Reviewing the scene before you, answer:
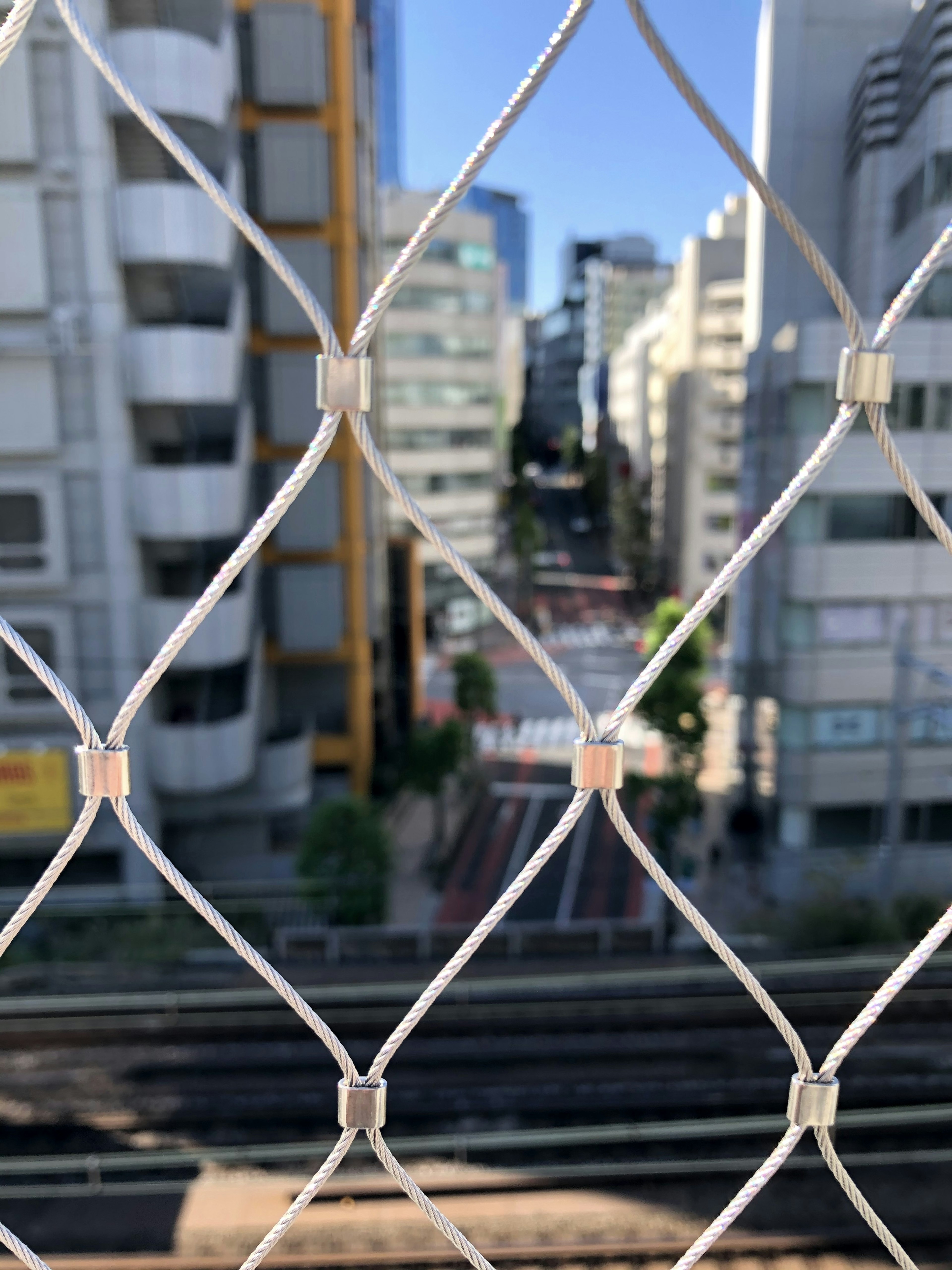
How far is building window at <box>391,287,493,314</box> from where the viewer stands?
9391 mm

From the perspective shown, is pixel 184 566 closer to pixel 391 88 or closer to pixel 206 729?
pixel 206 729

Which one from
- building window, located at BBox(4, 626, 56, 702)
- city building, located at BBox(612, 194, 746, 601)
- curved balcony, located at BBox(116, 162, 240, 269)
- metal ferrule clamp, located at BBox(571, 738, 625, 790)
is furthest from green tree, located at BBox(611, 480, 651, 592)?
metal ferrule clamp, located at BBox(571, 738, 625, 790)

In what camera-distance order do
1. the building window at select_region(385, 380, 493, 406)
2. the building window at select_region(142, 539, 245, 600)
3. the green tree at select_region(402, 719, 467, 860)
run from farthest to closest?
the building window at select_region(385, 380, 493, 406) → the green tree at select_region(402, 719, 467, 860) → the building window at select_region(142, 539, 245, 600)

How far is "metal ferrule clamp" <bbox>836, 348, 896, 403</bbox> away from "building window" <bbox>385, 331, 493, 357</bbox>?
8.89 m

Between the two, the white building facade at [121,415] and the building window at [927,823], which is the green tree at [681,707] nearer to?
the building window at [927,823]

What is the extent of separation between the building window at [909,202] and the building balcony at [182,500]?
293cm

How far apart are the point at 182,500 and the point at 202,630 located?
1.74 feet

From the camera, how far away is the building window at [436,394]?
382 inches

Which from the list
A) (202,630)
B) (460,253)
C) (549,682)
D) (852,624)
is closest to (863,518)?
(852,624)

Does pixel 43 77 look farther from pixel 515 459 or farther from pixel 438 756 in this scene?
pixel 515 459

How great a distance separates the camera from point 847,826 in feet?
14.2

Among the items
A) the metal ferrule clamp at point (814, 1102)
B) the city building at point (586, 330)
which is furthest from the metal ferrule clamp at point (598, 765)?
the city building at point (586, 330)

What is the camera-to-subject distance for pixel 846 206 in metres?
4.46

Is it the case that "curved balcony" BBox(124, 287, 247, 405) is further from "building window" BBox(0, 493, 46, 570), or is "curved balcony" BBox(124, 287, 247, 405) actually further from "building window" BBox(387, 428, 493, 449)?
"building window" BBox(387, 428, 493, 449)
